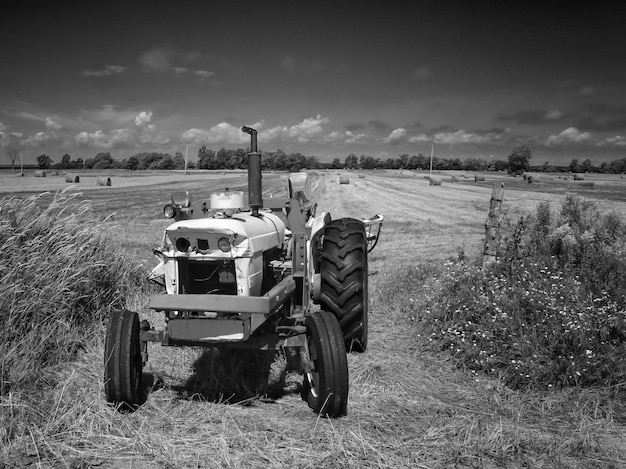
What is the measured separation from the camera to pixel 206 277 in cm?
388

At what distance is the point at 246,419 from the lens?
3572 mm

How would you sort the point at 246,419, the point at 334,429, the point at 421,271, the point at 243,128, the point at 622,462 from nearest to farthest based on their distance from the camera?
the point at 622,462, the point at 334,429, the point at 246,419, the point at 243,128, the point at 421,271

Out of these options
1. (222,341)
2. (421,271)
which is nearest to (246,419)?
(222,341)

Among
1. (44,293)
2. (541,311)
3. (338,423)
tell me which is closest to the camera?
(338,423)

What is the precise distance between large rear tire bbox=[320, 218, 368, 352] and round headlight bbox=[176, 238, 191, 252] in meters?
1.41

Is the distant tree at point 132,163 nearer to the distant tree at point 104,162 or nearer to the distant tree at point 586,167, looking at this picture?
the distant tree at point 104,162

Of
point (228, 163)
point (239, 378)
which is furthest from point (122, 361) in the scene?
point (228, 163)

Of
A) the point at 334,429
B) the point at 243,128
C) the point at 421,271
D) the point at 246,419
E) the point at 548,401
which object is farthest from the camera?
the point at 421,271

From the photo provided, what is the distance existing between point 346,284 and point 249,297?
1363mm

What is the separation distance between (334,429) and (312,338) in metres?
0.63

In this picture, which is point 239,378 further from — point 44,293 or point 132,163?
point 132,163

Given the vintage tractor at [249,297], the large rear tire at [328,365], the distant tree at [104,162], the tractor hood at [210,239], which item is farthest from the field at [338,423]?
the distant tree at [104,162]

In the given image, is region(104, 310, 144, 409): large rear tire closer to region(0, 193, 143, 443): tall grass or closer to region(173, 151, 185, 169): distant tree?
region(0, 193, 143, 443): tall grass

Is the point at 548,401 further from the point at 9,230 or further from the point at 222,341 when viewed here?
the point at 9,230
